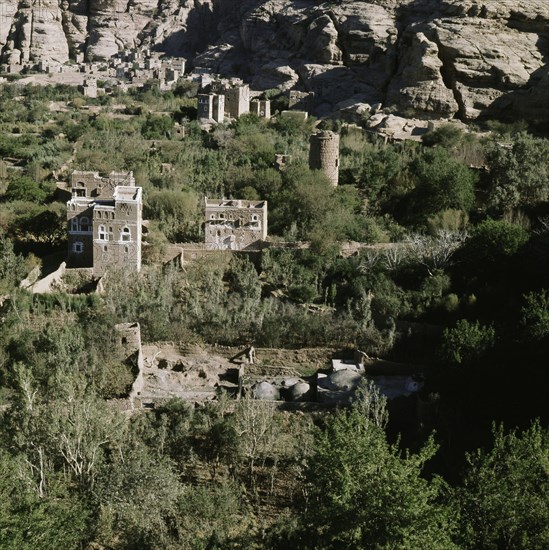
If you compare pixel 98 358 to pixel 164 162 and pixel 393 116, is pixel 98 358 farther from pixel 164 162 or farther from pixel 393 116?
pixel 393 116

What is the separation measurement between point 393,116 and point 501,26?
8.52 meters

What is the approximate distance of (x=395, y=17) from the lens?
46.0 metres

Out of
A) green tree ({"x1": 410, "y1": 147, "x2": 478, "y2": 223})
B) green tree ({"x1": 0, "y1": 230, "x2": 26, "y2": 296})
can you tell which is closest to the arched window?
green tree ({"x1": 0, "y1": 230, "x2": 26, "y2": 296})

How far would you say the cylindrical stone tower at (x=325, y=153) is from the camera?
28172 millimetres

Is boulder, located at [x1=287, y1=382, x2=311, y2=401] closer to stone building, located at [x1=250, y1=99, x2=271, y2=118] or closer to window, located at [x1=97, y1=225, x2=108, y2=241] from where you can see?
window, located at [x1=97, y1=225, x2=108, y2=241]

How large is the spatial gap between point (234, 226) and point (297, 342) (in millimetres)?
6432

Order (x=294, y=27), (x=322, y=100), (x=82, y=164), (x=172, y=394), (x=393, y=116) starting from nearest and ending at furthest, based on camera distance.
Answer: (x=172, y=394) < (x=82, y=164) < (x=393, y=116) < (x=322, y=100) < (x=294, y=27)

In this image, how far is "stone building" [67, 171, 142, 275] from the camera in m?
21.6

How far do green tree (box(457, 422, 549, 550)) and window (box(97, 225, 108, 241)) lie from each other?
13621 mm

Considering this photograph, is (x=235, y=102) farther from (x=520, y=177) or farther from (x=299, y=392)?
(x=299, y=392)

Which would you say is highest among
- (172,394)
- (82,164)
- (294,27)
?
(294,27)

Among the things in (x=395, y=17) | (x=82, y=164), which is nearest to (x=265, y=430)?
(x=82, y=164)

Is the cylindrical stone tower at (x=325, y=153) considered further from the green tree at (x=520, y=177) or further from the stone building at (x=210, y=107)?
the stone building at (x=210, y=107)

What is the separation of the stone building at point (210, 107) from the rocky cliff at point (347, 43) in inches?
257
